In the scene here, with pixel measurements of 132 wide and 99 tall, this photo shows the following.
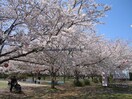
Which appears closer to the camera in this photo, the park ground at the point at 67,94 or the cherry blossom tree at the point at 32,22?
the cherry blossom tree at the point at 32,22

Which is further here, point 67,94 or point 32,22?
point 67,94

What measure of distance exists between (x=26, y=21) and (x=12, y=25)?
555 millimetres

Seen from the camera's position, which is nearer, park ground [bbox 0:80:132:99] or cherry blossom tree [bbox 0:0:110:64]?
cherry blossom tree [bbox 0:0:110:64]

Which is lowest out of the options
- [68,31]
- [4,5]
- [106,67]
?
[106,67]

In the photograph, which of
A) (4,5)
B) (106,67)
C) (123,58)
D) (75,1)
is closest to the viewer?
(4,5)

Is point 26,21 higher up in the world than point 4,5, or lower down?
lower down

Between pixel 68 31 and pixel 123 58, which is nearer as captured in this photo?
pixel 68 31

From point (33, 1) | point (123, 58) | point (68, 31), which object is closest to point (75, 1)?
point (68, 31)

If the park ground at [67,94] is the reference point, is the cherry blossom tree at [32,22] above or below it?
above

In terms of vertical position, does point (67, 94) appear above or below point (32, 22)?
below

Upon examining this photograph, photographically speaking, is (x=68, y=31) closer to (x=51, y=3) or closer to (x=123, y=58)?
(x=51, y=3)

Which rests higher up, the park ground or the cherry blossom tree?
the cherry blossom tree

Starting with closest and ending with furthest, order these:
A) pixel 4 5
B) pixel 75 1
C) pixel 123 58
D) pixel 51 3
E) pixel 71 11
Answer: pixel 4 5, pixel 51 3, pixel 71 11, pixel 75 1, pixel 123 58

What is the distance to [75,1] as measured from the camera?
1017 centimetres
